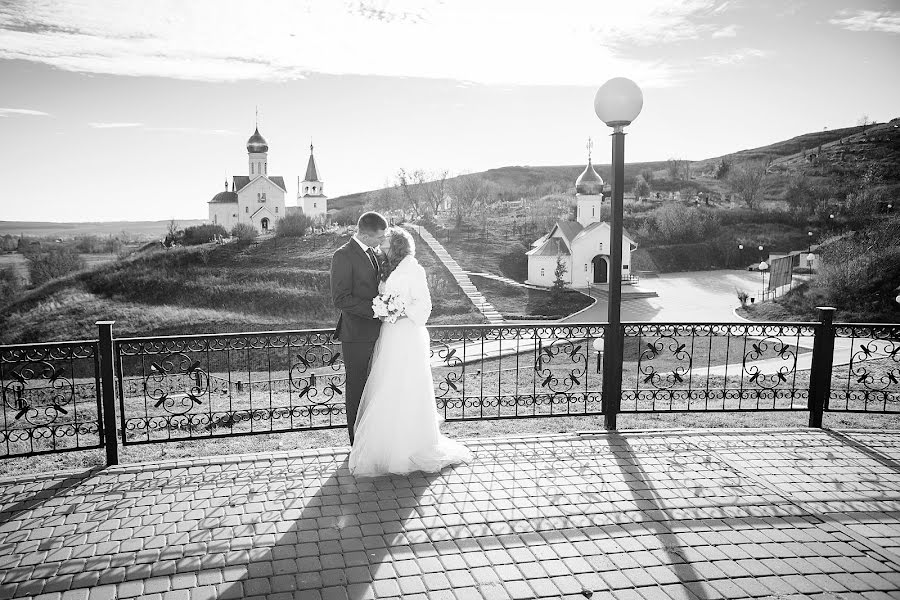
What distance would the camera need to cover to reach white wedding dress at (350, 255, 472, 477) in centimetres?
562

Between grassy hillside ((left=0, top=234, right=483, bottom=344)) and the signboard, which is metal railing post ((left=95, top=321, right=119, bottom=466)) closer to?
grassy hillside ((left=0, top=234, right=483, bottom=344))

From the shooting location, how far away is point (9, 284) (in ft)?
168

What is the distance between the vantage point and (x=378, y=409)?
18.5 feet

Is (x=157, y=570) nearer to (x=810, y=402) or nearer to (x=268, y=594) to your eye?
(x=268, y=594)

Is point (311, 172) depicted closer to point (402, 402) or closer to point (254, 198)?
point (254, 198)

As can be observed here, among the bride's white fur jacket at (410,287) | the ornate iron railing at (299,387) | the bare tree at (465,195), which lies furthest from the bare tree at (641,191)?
the bride's white fur jacket at (410,287)

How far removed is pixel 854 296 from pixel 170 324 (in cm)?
4191

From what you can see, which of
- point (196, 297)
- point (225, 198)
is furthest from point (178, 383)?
point (225, 198)

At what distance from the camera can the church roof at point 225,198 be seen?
72.8m

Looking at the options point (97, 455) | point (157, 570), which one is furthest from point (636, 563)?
point (97, 455)

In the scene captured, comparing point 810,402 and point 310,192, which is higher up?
point 310,192

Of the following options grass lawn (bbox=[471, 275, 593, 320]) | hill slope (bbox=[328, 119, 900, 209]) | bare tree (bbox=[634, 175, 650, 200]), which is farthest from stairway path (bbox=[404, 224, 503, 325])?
hill slope (bbox=[328, 119, 900, 209])

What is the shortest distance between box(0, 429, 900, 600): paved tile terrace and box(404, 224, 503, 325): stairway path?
32.5 meters

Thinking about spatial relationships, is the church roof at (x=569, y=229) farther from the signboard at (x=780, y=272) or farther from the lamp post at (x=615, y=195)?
the lamp post at (x=615, y=195)
